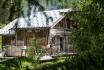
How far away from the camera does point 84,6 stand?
1452cm

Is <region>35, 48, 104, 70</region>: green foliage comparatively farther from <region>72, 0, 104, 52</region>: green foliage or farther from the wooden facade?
the wooden facade

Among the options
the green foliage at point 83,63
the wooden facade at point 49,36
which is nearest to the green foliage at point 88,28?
the green foliage at point 83,63

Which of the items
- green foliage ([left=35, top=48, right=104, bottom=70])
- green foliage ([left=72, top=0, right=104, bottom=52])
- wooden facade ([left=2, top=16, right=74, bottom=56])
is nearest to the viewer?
green foliage ([left=35, top=48, right=104, bottom=70])

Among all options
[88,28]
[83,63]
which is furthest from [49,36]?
Result: [83,63]

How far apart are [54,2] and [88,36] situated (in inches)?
361

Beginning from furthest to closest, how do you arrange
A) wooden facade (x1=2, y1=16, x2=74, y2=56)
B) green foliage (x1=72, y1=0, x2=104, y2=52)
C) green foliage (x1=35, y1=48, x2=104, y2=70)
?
wooden facade (x1=2, y1=16, x2=74, y2=56) → green foliage (x1=72, y1=0, x2=104, y2=52) → green foliage (x1=35, y1=48, x2=104, y2=70)

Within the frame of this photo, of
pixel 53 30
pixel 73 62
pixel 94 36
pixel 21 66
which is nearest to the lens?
pixel 73 62

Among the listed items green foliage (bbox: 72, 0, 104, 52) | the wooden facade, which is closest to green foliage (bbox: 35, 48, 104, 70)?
green foliage (bbox: 72, 0, 104, 52)

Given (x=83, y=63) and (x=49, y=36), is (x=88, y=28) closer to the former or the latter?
(x=83, y=63)

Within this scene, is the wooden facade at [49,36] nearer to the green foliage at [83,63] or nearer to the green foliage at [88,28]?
the green foliage at [88,28]

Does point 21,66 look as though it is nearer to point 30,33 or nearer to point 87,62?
point 87,62

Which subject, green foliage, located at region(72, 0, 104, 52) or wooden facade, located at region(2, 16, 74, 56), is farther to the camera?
wooden facade, located at region(2, 16, 74, 56)

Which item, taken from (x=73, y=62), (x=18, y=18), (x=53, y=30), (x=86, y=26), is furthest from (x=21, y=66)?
(x=53, y=30)

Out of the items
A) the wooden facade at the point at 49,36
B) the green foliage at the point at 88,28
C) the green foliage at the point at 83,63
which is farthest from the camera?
the wooden facade at the point at 49,36
